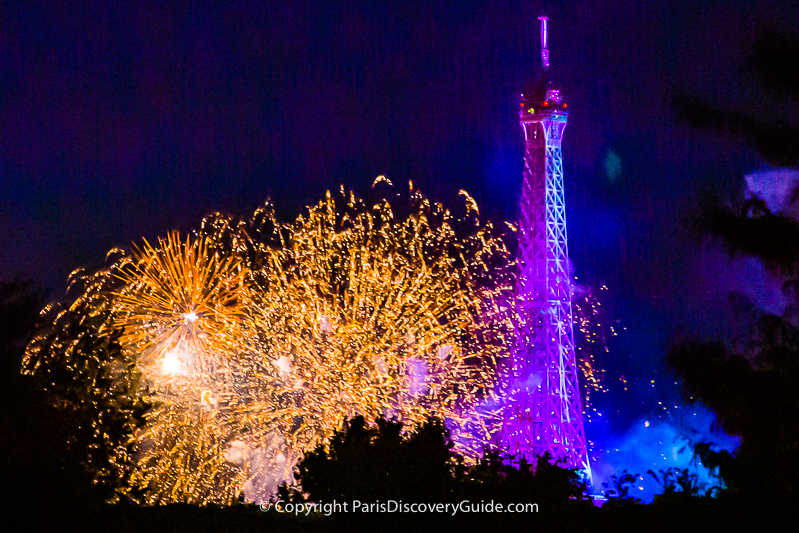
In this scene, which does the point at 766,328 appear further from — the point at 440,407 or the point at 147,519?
the point at 440,407

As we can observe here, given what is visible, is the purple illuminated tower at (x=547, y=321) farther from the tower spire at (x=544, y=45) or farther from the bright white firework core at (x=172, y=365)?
the bright white firework core at (x=172, y=365)

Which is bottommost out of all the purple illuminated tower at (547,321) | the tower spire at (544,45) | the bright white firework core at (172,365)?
the bright white firework core at (172,365)

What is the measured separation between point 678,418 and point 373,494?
117 ft

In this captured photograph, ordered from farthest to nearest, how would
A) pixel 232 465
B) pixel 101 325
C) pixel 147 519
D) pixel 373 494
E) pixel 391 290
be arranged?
pixel 232 465
pixel 101 325
pixel 391 290
pixel 147 519
pixel 373 494

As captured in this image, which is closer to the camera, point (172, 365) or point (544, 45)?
point (172, 365)

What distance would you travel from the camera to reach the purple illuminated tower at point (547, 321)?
150 ft

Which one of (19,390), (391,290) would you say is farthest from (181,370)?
(391,290)

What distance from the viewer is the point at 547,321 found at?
4612 centimetres

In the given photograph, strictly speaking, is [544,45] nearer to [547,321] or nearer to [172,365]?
[547,321]

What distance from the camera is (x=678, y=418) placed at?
155 ft

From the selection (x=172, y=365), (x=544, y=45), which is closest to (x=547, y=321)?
(x=544, y=45)

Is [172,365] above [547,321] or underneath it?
underneath

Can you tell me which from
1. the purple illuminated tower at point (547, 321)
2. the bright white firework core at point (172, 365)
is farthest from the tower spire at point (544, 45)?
the bright white firework core at point (172, 365)

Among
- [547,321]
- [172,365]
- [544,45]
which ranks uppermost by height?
[544,45]
